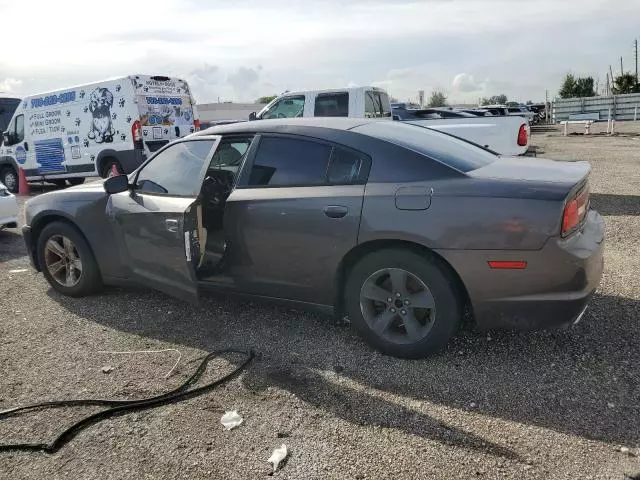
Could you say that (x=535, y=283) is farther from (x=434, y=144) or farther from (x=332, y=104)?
(x=332, y=104)

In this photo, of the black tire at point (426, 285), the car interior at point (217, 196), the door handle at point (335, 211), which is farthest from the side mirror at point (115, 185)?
the black tire at point (426, 285)

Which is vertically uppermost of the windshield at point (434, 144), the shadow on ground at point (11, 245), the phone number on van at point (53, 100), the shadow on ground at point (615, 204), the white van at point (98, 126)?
the phone number on van at point (53, 100)

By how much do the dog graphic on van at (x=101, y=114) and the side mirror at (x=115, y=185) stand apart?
7.75m

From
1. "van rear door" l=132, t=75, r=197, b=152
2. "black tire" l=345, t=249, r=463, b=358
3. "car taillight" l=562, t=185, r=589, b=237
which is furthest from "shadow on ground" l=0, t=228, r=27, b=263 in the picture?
"car taillight" l=562, t=185, r=589, b=237

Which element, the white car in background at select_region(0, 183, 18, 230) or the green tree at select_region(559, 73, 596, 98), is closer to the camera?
the white car in background at select_region(0, 183, 18, 230)

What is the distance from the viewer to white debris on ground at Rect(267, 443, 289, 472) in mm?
2689

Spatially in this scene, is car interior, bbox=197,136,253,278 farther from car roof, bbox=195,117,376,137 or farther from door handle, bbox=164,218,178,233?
door handle, bbox=164,218,178,233

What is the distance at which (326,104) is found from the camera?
11.2 meters

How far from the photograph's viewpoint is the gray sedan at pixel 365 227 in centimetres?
322

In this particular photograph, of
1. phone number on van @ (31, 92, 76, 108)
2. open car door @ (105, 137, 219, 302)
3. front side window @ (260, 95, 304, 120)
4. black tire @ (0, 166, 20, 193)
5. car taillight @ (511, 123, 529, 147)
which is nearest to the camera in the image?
open car door @ (105, 137, 219, 302)

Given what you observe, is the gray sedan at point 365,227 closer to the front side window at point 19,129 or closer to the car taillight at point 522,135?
the car taillight at point 522,135

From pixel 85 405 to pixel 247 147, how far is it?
2.12 m

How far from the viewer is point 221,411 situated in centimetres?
319

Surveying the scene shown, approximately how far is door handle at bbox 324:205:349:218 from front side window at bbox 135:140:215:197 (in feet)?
3.64
